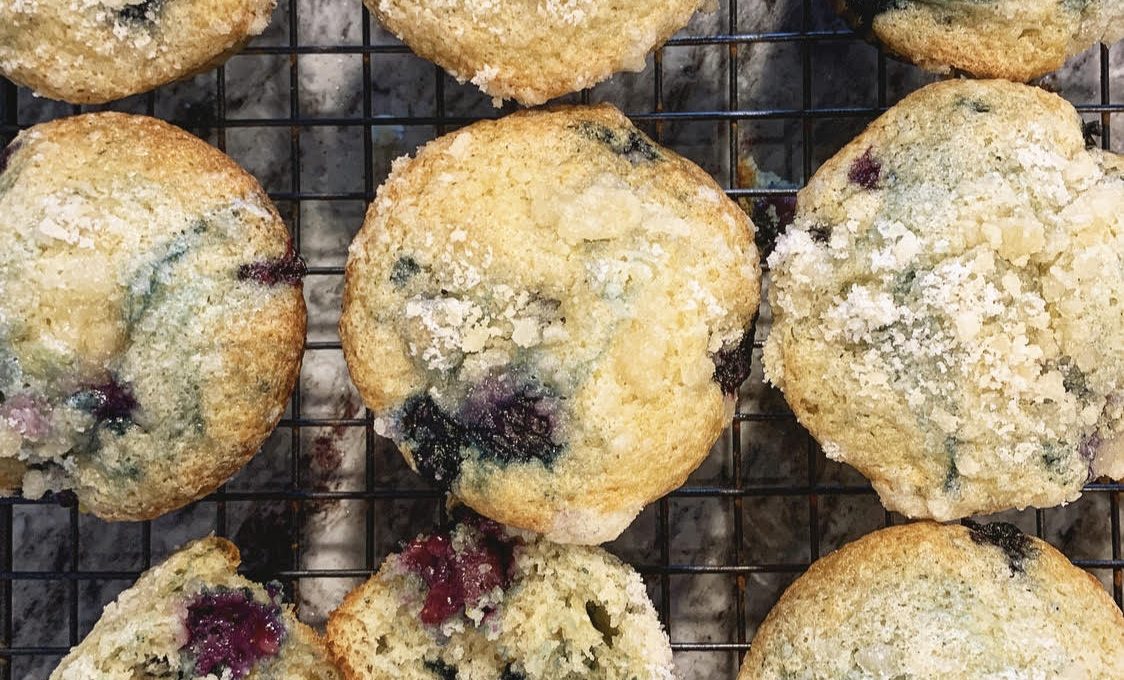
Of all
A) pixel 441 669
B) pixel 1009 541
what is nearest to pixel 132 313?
pixel 441 669

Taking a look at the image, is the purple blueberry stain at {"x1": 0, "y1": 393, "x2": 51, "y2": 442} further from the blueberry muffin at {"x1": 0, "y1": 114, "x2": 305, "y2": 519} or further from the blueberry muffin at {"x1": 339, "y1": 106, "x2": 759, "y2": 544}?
the blueberry muffin at {"x1": 339, "y1": 106, "x2": 759, "y2": 544}

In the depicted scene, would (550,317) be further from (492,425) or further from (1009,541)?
(1009,541)

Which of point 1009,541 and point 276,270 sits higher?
point 276,270

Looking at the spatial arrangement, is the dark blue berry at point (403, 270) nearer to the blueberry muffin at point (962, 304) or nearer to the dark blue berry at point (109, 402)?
the dark blue berry at point (109, 402)

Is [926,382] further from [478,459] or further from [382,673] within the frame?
[382,673]

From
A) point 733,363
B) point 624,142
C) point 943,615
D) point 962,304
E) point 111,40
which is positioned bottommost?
point 943,615

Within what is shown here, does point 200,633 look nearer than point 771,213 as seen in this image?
Yes

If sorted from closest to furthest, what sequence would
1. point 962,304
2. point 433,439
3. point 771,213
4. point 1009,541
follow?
point 962,304
point 433,439
point 1009,541
point 771,213
